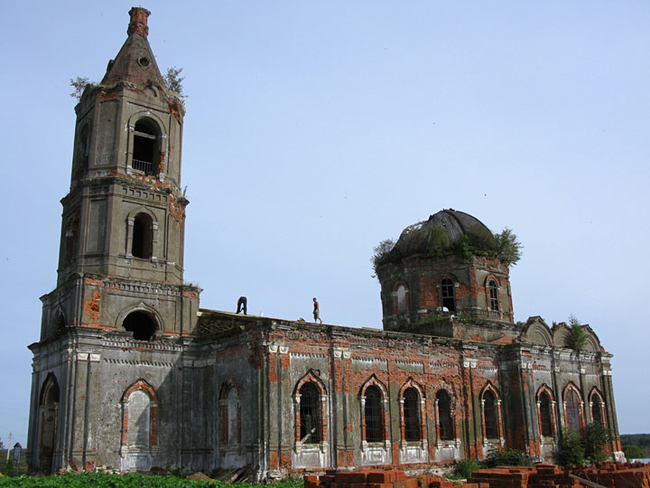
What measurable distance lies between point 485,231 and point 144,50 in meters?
17.6

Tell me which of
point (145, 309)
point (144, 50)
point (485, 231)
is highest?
point (144, 50)

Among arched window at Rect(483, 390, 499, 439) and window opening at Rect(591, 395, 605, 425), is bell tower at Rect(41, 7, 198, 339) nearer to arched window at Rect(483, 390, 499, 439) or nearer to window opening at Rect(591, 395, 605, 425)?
arched window at Rect(483, 390, 499, 439)

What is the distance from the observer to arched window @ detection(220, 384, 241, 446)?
21859mm

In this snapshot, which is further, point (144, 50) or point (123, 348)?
point (144, 50)

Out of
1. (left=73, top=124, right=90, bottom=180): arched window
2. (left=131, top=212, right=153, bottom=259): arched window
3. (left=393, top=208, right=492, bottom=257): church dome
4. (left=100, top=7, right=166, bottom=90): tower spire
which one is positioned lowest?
(left=131, top=212, right=153, bottom=259): arched window

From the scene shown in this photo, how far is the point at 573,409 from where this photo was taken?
29359 millimetres

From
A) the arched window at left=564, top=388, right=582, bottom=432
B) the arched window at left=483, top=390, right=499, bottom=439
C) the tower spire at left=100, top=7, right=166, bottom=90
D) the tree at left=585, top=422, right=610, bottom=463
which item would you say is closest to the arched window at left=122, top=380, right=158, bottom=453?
the tower spire at left=100, top=7, right=166, bottom=90

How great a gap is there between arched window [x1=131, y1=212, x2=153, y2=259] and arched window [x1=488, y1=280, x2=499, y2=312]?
1593 cm

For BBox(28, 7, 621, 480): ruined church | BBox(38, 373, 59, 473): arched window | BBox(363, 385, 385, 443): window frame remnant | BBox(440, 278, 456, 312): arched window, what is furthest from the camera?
BBox(440, 278, 456, 312): arched window

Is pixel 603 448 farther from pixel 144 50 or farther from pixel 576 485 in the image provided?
pixel 144 50

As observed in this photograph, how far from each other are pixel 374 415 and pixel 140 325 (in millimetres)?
9324

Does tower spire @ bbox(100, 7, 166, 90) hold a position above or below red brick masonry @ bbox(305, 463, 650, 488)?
above

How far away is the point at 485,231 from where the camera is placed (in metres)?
32.0

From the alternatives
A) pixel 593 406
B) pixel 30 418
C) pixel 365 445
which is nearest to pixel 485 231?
pixel 593 406
